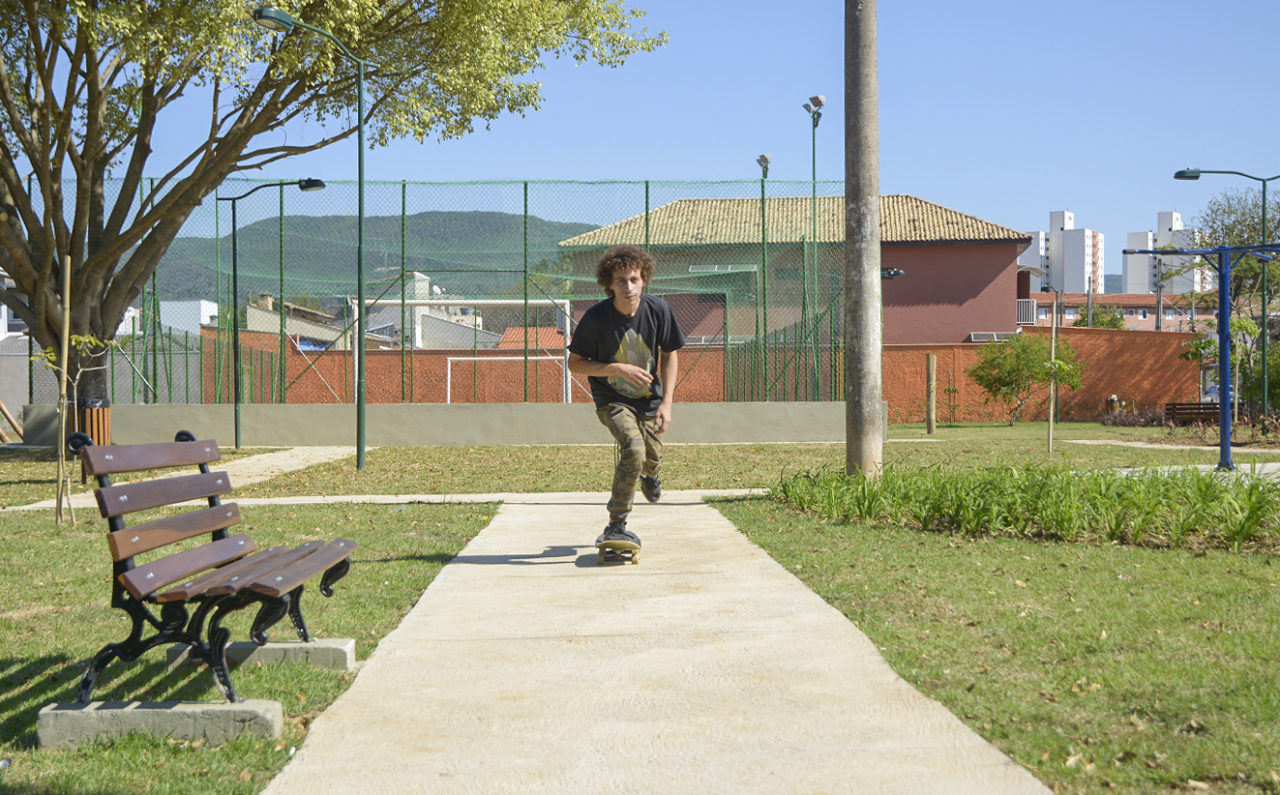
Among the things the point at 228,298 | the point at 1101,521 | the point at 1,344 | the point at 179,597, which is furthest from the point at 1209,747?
the point at 1,344

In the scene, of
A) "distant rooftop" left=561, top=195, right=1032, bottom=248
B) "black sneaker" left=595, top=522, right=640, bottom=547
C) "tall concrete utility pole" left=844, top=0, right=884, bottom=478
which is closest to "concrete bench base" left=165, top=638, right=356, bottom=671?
"black sneaker" left=595, top=522, right=640, bottom=547

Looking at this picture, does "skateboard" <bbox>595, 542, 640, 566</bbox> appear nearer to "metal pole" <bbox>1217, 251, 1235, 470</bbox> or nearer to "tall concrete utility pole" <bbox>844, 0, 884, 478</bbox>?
"tall concrete utility pole" <bbox>844, 0, 884, 478</bbox>

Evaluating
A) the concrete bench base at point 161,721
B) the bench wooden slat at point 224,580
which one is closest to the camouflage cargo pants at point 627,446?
the bench wooden slat at point 224,580

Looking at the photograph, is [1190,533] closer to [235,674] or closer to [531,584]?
[531,584]

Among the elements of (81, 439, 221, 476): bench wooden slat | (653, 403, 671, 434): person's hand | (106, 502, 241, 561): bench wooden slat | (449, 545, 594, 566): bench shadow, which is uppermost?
(653, 403, 671, 434): person's hand

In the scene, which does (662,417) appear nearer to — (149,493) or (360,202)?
(149,493)

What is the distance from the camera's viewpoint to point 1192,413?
85.4ft

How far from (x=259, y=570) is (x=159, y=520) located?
0.42 meters

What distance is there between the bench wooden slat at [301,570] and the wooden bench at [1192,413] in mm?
24777

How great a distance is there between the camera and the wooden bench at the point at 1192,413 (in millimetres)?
25641

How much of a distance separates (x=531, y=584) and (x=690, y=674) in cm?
222

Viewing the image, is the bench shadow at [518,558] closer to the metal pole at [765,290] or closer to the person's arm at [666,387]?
the person's arm at [666,387]

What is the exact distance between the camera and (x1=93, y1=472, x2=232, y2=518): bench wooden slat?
3893mm

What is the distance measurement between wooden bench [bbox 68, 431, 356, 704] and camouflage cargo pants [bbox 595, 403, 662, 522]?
2465 mm
